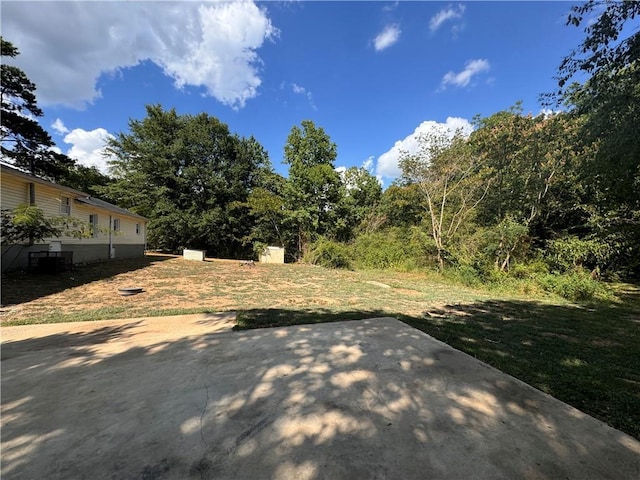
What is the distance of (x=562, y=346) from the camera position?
13.8 feet

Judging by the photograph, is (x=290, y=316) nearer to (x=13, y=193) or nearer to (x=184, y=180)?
(x=13, y=193)

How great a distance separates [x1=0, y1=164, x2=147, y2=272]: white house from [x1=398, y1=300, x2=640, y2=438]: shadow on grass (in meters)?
11.9

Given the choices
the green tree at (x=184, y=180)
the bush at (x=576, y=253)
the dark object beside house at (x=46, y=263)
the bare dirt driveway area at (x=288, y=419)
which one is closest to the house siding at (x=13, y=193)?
the dark object beside house at (x=46, y=263)

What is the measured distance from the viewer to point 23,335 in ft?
14.4

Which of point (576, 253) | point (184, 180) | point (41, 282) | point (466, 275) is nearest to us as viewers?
point (41, 282)

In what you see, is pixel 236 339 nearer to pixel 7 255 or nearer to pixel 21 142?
pixel 7 255

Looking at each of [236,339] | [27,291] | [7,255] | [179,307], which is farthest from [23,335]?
[7,255]

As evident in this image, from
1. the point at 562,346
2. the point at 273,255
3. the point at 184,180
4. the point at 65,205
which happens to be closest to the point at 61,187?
the point at 65,205

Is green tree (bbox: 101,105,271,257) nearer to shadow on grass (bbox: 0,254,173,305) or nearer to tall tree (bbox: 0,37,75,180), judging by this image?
tall tree (bbox: 0,37,75,180)

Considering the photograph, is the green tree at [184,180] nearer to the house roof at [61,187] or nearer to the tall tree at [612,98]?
the house roof at [61,187]

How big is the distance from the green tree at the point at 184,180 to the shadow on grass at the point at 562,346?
1803 cm

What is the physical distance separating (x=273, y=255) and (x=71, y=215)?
10.5m

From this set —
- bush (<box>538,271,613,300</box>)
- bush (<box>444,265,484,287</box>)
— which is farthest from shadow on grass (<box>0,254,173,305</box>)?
bush (<box>538,271,613,300</box>)

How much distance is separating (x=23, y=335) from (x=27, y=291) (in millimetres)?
4313
